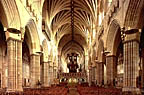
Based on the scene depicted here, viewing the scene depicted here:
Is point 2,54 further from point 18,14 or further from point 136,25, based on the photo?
point 136,25

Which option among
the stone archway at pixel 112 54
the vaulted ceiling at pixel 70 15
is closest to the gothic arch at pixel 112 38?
the stone archway at pixel 112 54

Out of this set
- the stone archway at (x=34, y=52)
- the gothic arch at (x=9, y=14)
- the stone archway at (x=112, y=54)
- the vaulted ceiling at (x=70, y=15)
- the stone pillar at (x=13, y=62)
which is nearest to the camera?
the gothic arch at (x=9, y=14)

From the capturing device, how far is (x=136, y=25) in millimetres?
10781

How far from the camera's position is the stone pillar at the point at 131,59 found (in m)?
10.7

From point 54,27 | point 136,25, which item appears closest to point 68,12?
point 54,27

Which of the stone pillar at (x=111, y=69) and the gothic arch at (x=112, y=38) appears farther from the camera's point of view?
the stone pillar at (x=111, y=69)

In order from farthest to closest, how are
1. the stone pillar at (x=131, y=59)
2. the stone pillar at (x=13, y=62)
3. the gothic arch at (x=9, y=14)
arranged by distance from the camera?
the stone pillar at (x=13, y=62)
the gothic arch at (x=9, y=14)
the stone pillar at (x=131, y=59)

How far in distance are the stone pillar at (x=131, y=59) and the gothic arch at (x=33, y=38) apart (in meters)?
10.6

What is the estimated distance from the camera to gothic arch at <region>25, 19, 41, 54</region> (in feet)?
56.5

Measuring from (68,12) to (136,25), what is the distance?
1032 inches

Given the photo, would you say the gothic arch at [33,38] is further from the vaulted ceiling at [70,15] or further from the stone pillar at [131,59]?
the stone pillar at [131,59]

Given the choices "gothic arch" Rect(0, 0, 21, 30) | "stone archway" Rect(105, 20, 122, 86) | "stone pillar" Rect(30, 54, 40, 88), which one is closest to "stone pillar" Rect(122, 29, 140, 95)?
"stone archway" Rect(105, 20, 122, 86)

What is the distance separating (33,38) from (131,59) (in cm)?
1167

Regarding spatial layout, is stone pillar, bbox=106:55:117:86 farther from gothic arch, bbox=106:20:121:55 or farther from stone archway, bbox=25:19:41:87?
stone archway, bbox=25:19:41:87
